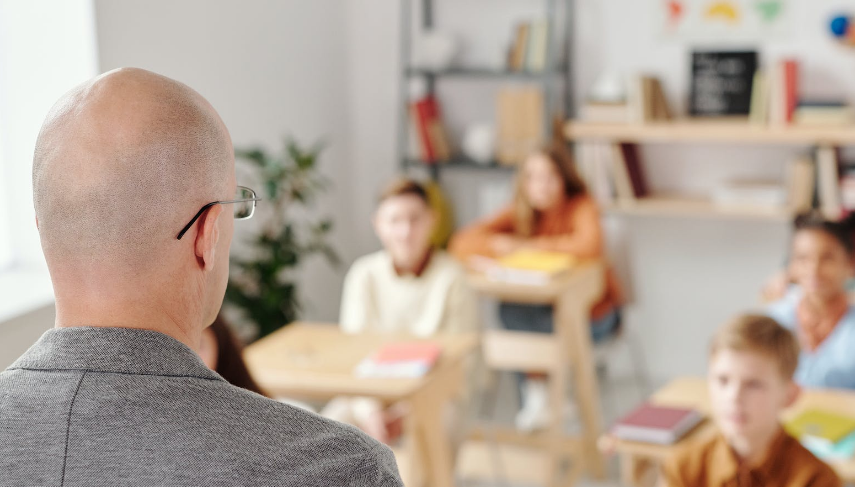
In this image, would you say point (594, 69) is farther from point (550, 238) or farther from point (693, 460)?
point (693, 460)

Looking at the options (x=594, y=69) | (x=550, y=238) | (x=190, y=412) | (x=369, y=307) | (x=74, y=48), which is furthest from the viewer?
(x=594, y=69)

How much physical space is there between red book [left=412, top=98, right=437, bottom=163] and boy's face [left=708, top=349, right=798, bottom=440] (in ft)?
10.3

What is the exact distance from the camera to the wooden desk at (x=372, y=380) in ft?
9.07

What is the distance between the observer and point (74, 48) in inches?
128

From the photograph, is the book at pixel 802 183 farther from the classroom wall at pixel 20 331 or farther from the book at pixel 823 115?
the classroom wall at pixel 20 331

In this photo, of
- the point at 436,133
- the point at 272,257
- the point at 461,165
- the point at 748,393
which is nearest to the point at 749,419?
the point at 748,393

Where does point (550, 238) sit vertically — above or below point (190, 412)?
below

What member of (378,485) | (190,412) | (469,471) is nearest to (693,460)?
(378,485)

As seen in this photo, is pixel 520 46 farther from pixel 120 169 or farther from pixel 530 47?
pixel 120 169

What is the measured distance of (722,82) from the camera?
187 inches

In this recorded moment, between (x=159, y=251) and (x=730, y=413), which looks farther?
(x=730, y=413)

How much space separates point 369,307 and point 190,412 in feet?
9.15

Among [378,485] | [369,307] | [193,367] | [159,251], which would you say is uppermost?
[159,251]

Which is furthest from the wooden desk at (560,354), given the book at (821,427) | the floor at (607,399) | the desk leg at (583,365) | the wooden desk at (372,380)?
the book at (821,427)
